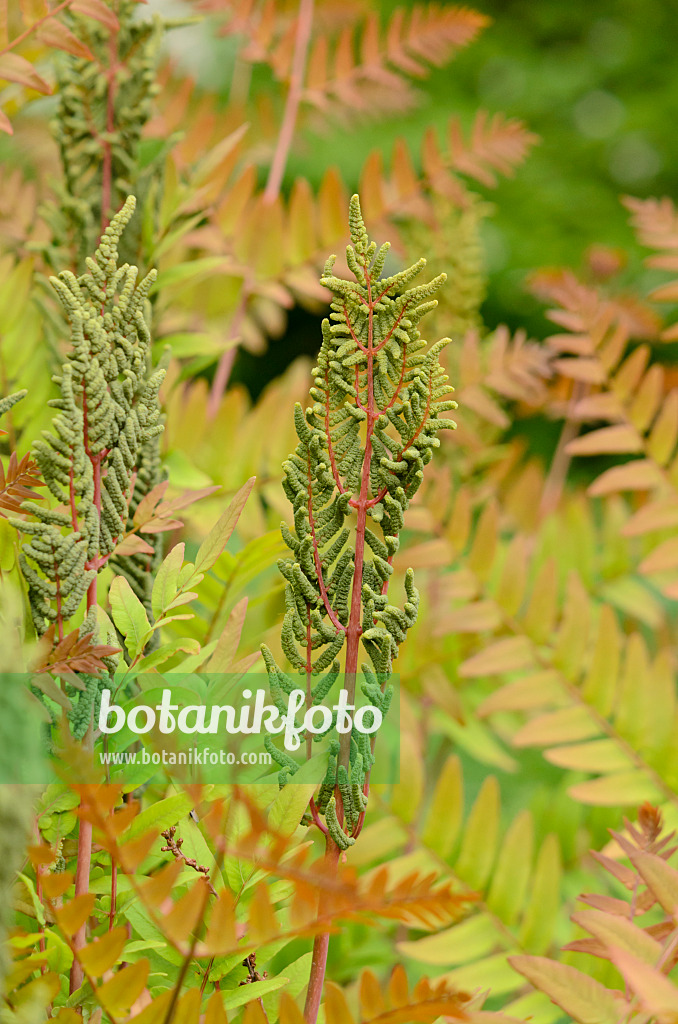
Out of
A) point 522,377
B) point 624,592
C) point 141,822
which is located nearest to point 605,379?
point 522,377

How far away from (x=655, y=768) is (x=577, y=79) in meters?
2.04

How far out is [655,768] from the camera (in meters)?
0.38

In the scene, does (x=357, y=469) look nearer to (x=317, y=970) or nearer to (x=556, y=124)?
(x=317, y=970)

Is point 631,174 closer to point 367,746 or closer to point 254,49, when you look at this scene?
point 254,49

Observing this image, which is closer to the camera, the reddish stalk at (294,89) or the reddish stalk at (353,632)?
the reddish stalk at (353,632)

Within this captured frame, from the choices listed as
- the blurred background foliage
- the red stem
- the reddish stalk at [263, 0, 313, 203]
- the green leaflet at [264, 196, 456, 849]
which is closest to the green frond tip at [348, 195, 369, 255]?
the green leaflet at [264, 196, 456, 849]

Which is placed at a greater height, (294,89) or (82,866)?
(294,89)

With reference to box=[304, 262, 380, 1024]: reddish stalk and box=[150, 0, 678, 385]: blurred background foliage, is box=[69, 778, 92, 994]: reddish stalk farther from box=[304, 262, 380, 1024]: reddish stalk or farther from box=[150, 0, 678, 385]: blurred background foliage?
box=[150, 0, 678, 385]: blurred background foliage

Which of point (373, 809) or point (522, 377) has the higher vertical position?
point (522, 377)

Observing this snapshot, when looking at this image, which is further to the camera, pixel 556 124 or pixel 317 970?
pixel 556 124

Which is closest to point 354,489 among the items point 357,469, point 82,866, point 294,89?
point 357,469

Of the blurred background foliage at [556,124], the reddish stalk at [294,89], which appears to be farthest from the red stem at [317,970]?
the blurred background foliage at [556,124]

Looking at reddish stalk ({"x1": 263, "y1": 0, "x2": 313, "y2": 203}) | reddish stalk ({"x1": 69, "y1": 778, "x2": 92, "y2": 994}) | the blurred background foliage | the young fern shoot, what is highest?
the blurred background foliage

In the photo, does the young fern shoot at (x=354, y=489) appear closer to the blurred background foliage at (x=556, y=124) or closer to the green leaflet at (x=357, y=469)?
the green leaflet at (x=357, y=469)
